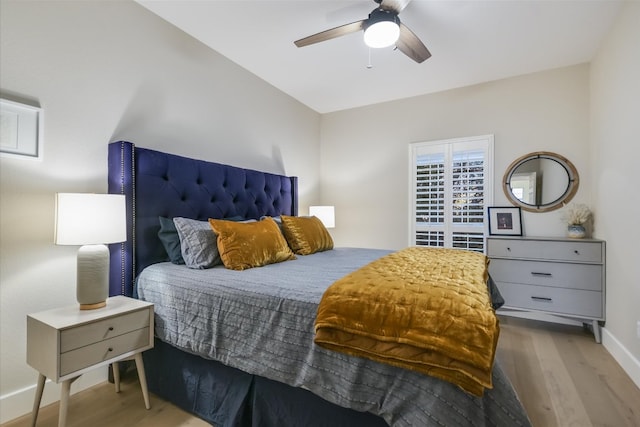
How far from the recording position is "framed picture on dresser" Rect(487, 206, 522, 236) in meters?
3.14

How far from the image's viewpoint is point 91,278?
4.95 ft

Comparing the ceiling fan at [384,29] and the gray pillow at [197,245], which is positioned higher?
the ceiling fan at [384,29]

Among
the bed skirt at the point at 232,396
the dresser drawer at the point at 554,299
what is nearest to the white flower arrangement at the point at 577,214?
the dresser drawer at the point at 554,299

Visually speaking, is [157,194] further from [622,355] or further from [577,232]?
[577,232]

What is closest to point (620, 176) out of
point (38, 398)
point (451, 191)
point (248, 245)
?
point (451, 191)

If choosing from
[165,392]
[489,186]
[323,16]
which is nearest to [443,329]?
[165,392]

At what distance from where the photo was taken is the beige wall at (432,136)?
301 centimetres

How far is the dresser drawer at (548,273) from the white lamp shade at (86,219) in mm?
3182

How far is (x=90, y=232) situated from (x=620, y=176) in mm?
3463

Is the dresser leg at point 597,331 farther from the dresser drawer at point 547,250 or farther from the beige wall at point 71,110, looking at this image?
the beige wall at point 71,110

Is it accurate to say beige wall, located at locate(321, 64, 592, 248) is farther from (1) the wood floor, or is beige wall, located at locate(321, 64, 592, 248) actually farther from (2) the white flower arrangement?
(1) the wood floor

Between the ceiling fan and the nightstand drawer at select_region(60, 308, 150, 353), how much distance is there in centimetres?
202

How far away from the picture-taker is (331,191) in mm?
4309

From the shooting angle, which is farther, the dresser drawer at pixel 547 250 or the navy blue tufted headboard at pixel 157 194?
the dresser drawer at pixel 547 250
